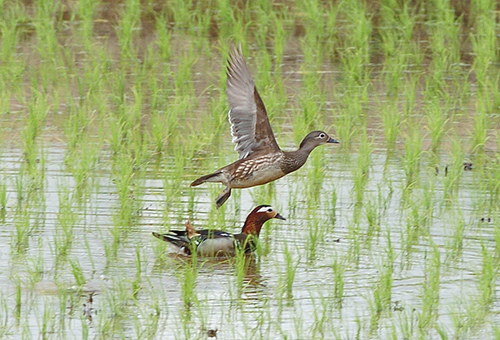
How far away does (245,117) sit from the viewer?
7457mm

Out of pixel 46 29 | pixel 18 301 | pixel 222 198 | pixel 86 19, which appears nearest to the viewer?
pixel 18 301

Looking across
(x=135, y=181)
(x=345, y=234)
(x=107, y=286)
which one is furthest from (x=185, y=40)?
(x=107, y=286)

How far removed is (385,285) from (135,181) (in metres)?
2.49

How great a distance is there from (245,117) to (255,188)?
0.67 m

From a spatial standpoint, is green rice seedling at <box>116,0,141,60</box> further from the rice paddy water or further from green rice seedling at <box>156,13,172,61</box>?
green rice seedling at <box>156,13,172,61</box>

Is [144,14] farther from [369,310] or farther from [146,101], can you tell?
[369,310]

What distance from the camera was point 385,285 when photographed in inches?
227

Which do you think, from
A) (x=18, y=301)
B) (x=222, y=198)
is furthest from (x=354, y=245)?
(x=18, y=301)

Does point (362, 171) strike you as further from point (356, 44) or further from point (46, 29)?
point (46, 29)

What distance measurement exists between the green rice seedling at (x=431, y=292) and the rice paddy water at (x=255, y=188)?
15 millimetres

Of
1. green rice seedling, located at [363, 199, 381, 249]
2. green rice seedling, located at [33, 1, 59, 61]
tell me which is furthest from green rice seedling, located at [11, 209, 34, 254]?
green rice seedling, located at [33, 1, 59, 61]

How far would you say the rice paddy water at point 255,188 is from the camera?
5637 millimetres

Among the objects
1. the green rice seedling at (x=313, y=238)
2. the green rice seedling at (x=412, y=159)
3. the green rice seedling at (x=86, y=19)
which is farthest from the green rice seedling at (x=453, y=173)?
the green rice seedling at (x=86, y=19)

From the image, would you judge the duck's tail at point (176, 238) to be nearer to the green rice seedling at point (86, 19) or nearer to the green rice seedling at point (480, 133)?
the green rice seedling at point (480, 133)
